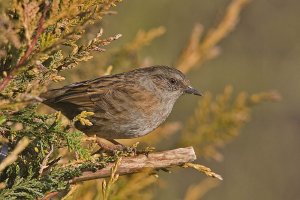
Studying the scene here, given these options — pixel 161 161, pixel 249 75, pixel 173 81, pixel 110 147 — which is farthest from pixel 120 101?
pixel 249 75

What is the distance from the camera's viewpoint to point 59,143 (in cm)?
354

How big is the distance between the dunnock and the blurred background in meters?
3.50

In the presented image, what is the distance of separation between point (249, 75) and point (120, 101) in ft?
18.7

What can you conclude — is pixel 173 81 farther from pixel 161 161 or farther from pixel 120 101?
pixel 161 161

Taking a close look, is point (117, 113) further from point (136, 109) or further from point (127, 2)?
point (127, 2)

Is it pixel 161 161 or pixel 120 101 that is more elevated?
pixel 120 101

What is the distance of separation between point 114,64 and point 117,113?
1114 millimetres

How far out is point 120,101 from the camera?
5.24 m

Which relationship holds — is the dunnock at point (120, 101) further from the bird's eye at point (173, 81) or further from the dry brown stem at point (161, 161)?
the dry brown stem at point (161, 161)


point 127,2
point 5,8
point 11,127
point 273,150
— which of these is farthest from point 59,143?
point 273,150

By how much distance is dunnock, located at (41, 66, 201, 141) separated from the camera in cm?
502

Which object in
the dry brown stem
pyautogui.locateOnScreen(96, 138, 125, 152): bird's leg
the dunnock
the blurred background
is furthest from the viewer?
the blurred background

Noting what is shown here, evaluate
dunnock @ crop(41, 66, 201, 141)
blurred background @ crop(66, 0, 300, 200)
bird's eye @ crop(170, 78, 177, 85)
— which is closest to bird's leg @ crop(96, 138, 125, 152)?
dunnock @ crop(41, 66, 201, 141)

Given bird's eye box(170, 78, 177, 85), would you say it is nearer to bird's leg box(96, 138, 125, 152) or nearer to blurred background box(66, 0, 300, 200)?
bird's leg box(96, 138, 125, 152)
